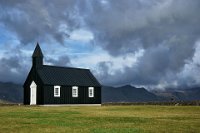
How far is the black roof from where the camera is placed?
69.0m

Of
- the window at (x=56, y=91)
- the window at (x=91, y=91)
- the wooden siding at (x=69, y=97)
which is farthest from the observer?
the window at (x=91, y=91)

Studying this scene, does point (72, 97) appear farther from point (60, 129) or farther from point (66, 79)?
point (60, 129)

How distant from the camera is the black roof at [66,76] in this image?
6900 centimetres

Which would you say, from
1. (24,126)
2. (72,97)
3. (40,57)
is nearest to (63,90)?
(72,97)

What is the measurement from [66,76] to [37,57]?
19.3 ft

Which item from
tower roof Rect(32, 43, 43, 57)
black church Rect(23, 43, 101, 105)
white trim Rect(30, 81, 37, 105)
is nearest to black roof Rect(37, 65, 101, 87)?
black church Rect(23, 43, 101, 105)

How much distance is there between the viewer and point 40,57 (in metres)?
70.3

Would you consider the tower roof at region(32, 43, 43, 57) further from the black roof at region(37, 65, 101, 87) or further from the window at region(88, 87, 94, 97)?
the window at region(88, 87, 94, 97)

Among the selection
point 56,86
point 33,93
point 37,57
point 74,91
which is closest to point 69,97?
point 74,91

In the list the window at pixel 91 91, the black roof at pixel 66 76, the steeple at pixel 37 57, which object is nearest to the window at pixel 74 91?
the black roof at pixel 66 76

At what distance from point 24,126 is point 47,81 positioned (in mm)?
42369

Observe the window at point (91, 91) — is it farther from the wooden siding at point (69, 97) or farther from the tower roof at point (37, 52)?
the tower roof at point (37, 52)

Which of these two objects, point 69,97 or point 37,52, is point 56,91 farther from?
point 37,52

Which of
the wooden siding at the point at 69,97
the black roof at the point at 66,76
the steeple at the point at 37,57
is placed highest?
the steeple at the point at 37,57
